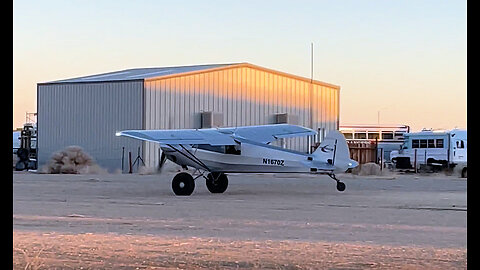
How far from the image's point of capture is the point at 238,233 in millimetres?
12055

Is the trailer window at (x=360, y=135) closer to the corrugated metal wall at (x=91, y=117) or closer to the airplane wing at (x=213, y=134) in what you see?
the corrugated metal wall at (x=91, y=117)

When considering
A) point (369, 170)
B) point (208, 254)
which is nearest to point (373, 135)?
point (369, 170)

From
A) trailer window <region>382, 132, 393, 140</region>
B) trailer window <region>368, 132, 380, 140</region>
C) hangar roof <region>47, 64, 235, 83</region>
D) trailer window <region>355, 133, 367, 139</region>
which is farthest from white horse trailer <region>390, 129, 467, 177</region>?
hangar roof <region>47, 64, 235, 83</region>

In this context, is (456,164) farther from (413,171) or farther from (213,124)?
(213,124)

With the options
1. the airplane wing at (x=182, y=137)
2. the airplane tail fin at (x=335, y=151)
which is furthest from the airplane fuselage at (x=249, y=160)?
the airplane tail fin at (x=335, y=151)

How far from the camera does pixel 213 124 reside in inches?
1834

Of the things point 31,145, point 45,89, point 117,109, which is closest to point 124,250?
point 117,109

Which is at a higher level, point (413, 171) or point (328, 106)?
point (328, 106)

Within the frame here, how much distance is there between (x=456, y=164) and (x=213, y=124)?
13.9 metres

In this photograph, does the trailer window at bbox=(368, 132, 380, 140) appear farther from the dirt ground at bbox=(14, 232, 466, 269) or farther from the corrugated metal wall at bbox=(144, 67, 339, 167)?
the dirt ground at bbox=(14, 232, 466, 269)

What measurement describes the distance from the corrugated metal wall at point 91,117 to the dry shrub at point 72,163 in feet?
2.35

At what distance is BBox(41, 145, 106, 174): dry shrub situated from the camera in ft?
142

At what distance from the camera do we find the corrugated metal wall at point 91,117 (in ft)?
146

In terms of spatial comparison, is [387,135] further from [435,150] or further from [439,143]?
[439,143]
